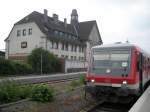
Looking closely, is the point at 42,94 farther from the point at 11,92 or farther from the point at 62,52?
the point at 62,52

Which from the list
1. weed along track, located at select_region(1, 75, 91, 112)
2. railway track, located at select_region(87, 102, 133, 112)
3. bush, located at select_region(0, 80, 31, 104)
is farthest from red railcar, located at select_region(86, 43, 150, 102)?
bush, located at select_region(0, 80, 31, 104)

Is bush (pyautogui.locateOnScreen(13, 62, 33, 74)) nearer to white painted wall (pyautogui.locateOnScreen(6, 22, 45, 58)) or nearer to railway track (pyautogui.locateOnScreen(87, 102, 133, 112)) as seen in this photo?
white painted wall (pyautogui.locateOnScreen(6, 22, 45, 58))

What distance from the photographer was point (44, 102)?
11789 mm

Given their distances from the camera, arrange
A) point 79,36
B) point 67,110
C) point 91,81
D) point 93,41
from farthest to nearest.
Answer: point 93,41
point 79,36
point 91,81
point 67,110

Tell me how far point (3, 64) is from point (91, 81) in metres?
25.8

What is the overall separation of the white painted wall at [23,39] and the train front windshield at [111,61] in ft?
134

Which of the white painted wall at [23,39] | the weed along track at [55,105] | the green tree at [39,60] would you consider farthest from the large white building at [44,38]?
the weed along track at [55,105]

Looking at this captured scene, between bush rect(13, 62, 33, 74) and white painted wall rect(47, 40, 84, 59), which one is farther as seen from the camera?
white painted wall rect(47, 40, 84, 59)

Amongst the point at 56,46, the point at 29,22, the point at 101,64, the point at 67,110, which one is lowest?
the point at 67,110

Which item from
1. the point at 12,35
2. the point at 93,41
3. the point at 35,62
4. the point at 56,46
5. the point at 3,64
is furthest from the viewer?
the point at 93,41

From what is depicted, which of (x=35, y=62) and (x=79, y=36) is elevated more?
(x=79, y=36)

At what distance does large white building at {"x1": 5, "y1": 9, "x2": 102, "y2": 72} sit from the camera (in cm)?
5348

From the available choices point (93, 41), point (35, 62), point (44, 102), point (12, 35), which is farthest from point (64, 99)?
point (93, 41)

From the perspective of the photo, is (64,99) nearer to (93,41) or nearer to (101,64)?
(101,64)
